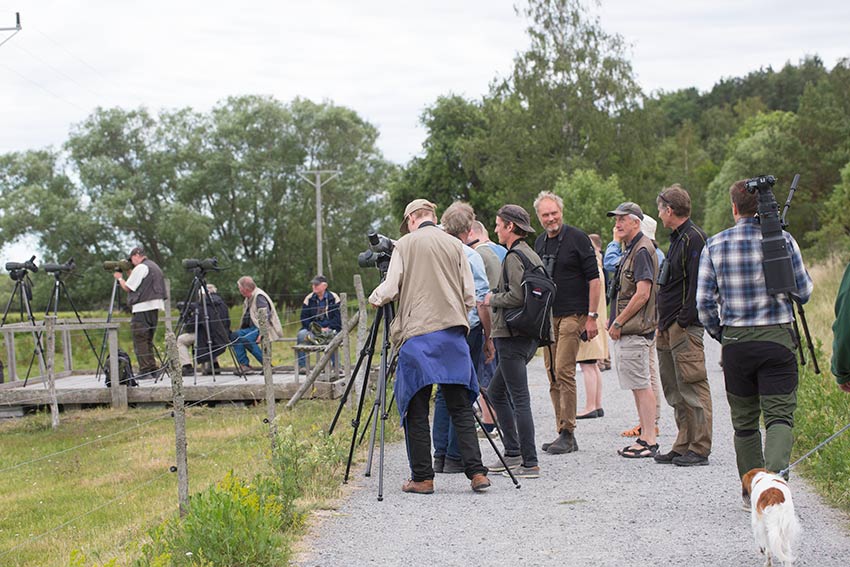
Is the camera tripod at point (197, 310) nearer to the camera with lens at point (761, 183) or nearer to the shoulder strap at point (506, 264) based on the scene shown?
the shoulder strap at point (506, 264)

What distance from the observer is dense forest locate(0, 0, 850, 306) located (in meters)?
51.0

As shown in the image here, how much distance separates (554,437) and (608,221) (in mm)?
32003

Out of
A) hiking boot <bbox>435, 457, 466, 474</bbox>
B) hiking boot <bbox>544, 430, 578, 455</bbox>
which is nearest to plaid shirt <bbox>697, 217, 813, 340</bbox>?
hiking boot <bbox>435, 457, 466, 474</bbox>

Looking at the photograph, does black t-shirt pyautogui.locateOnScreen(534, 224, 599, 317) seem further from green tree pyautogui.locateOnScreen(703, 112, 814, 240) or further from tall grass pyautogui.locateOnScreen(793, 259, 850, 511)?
green tree pyautogui.locateOnScreen(703, 112, 814, 240)

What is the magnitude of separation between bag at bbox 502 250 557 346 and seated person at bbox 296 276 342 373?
7.85m

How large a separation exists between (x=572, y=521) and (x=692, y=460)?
6.29 ft

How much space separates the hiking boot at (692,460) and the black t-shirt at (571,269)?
1421 millimetres

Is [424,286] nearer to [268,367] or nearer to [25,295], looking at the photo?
[268,367]

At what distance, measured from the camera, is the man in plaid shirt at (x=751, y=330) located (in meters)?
5.87

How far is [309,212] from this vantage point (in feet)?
188

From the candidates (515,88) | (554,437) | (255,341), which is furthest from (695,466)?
(515,88)

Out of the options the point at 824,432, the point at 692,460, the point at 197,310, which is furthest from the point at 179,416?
the point at 197,310

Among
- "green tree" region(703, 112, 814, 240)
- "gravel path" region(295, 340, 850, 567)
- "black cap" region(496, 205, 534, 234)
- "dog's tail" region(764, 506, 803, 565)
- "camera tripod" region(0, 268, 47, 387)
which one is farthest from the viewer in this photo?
"green tree" region(703, 112, 814, 240)

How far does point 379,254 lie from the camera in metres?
7.89
